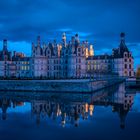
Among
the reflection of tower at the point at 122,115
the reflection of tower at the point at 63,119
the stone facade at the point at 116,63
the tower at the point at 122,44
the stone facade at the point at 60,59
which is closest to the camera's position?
the reflection of tower at the point at 122,115

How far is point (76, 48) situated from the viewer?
7356 cm

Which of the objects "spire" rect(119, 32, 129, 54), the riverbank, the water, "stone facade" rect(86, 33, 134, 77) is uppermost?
"spire" rect(119, 32, 129, 54)

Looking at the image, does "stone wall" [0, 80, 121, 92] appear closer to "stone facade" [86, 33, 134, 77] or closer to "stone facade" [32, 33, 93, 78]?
"stone facade" [32, 33, 93, 78]

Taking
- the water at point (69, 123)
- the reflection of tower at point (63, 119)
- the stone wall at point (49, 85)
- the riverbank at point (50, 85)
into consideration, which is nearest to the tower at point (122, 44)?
the riverbank at point (50, 85)

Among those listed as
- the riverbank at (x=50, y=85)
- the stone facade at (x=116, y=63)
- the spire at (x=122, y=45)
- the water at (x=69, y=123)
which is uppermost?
the spire at (x=122, y=45)

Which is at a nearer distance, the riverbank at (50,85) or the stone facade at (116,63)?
the riverbank at (50,85)

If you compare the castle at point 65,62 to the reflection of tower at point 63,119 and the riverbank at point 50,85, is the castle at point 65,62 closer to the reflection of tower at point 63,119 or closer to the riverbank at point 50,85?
the riverbank at point 50,85

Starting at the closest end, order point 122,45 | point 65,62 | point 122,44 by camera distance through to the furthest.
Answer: point 65,62
point 122,45
point 122,44

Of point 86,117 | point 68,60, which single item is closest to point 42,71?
point 68,60

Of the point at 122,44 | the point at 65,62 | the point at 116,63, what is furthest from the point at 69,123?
the point at 122,44

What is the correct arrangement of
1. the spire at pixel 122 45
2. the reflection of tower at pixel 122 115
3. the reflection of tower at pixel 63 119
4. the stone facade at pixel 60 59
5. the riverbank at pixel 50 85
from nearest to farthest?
the reflection of tower at pixel 122 115 → the reflection of tower at pixel 63 119 → the riverbank at pixel 50 85 → the stone facade at pixel 60 59 → the spire at pixel 122 45

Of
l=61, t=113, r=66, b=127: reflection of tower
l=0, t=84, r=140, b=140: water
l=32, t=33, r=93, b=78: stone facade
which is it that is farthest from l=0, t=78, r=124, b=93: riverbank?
l=32, t=33, r=93, b=78: stone facade

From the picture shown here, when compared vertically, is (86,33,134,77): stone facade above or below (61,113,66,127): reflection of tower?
above

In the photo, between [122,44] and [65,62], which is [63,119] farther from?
[122,44]
